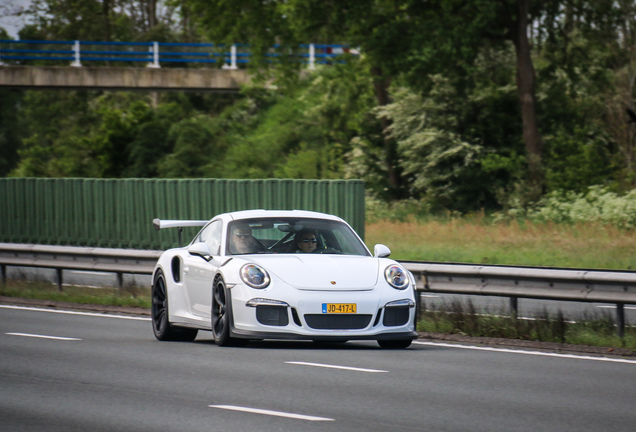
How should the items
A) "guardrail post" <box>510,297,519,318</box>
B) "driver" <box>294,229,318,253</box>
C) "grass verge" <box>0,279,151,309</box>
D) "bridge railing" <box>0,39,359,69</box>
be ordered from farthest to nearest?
"bridge railing" <box>0,39,359,69</box> → "grass verge" <box>0,279,151,309</box> → "guardrail post" <box>510,297,519,318</box> → "driver" <box>294,229,318,253</box>

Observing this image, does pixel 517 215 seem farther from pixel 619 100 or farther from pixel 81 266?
pixel 81 266

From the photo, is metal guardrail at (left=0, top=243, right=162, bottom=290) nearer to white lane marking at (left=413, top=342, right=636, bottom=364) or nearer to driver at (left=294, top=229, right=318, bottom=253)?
driver at (left=294, top=229, right=318, bottom=253)

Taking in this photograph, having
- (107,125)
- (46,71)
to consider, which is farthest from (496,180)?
(107,125)

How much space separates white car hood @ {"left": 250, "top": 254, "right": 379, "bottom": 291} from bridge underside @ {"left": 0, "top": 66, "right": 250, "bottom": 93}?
34.7m

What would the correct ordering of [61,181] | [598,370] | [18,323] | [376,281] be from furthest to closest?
[61,181]
[18,323]
[376,281]
[598,370]

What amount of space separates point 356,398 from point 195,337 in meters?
4.92

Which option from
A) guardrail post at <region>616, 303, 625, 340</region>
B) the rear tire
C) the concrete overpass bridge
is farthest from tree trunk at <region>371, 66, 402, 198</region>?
the rear tire

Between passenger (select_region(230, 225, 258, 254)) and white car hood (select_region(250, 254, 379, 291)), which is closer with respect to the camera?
white car hood (select_region(250, 254, 379, 291))

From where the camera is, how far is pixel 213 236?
11883 mm

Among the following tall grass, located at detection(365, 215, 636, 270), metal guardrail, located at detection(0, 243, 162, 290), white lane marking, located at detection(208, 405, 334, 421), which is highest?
white lane marking, located at detection(208, 405, 334, 421)

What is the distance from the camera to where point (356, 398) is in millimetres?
7949

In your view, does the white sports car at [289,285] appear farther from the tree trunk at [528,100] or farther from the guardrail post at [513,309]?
the tree trunk at [528,100]

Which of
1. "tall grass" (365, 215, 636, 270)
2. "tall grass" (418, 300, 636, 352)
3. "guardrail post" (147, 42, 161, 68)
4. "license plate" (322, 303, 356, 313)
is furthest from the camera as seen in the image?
"guardrail post" (147, 42, 161, 68)

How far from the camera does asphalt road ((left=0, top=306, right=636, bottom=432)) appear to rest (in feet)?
23.0
